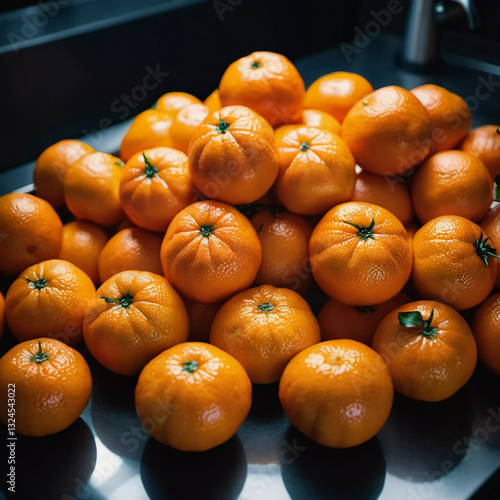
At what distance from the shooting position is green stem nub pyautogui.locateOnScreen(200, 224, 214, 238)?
2.99 feet

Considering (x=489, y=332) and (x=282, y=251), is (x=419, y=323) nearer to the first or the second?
(x=489, y=332)

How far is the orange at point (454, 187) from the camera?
992 millimetres

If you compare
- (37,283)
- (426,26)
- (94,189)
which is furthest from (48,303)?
(426,26)

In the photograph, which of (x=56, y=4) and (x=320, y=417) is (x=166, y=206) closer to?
(x=320, y=417)

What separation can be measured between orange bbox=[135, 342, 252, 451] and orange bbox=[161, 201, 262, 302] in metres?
0.14

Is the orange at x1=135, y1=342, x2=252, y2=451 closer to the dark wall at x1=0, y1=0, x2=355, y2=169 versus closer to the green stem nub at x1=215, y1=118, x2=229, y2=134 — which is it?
the green stem nub at x1=215, y1=118, x2=229, y2=134

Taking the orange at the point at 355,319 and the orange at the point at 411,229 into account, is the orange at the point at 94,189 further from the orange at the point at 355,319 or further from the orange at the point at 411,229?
the orange at the point at 411,229

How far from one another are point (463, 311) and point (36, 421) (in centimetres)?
77

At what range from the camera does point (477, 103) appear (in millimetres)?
1631

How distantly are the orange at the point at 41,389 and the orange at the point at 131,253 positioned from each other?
8.6 inches

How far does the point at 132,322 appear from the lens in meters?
0.87
